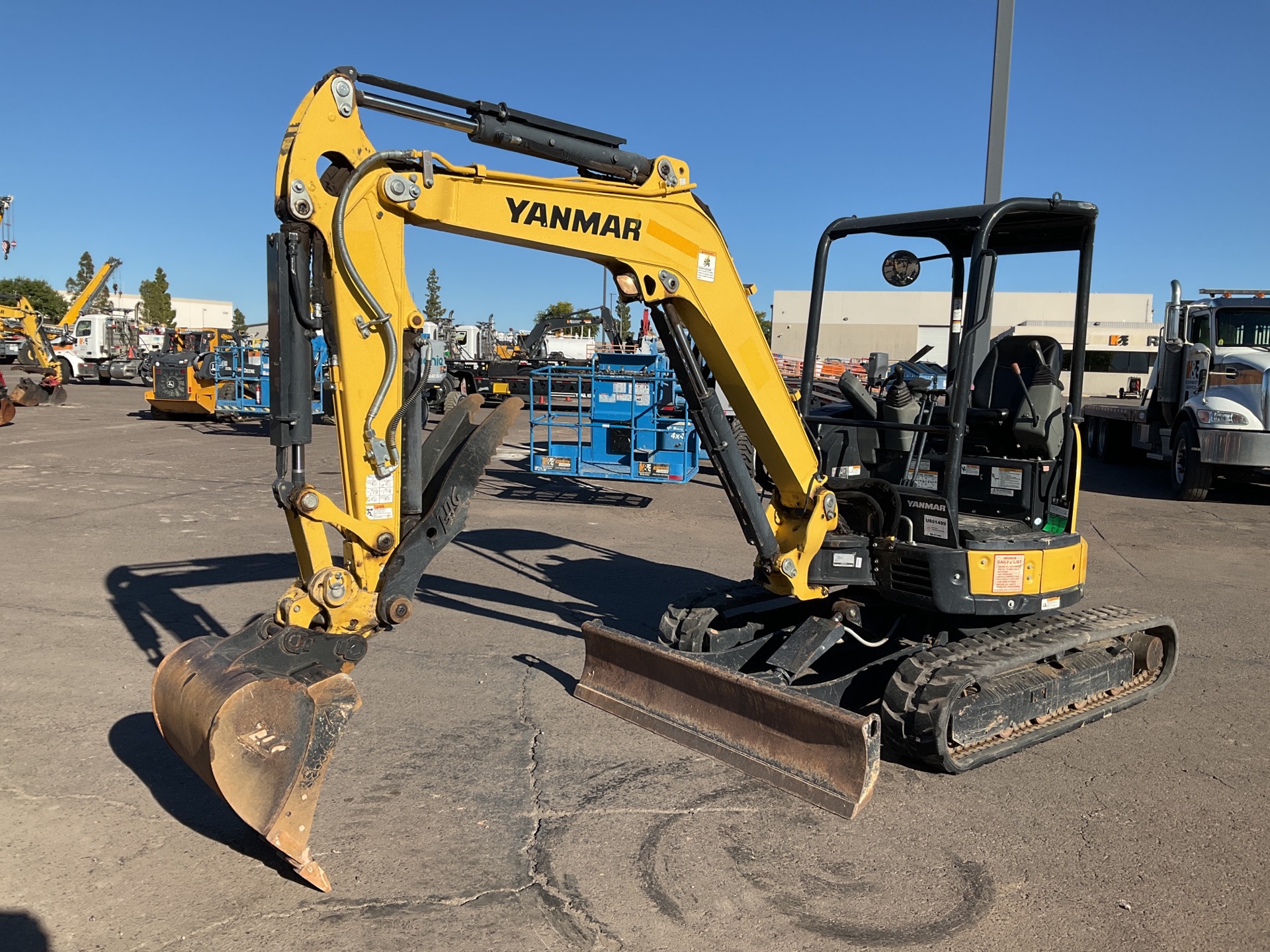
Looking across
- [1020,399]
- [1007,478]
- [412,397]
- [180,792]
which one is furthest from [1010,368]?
[180,792]

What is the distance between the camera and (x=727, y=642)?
611 cm

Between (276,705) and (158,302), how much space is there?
95476 mm

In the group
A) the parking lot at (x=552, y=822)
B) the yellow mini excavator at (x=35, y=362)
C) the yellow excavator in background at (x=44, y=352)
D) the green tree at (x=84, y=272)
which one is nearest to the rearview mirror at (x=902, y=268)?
the parking lot at (x=552, y=822)

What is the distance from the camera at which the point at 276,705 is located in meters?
3.85

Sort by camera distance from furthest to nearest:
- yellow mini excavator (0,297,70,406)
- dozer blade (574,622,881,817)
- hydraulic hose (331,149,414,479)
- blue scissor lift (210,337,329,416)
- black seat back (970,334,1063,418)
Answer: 1. yellow mini excavator (0,297,70,406)
2. blue scissor lift (210,337,329,416)
3. black seat back (970,334,1063,418)
4. dozer blade (574,622,881,817)
5. hydraulic hose (331,149,414,479)

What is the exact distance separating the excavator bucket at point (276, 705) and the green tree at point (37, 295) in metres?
90.1

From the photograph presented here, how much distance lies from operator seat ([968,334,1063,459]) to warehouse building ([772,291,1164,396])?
42668 mm

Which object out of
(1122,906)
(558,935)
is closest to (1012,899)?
(1122,906)

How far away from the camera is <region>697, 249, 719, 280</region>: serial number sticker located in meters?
5.12

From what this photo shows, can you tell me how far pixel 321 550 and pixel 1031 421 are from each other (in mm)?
4339

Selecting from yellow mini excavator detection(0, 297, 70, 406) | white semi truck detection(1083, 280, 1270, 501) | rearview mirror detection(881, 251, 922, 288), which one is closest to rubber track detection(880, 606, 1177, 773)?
rearview mirror detection(881, 251, 922, 288)

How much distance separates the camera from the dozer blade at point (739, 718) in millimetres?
4598

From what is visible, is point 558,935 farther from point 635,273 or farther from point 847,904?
point 635,273

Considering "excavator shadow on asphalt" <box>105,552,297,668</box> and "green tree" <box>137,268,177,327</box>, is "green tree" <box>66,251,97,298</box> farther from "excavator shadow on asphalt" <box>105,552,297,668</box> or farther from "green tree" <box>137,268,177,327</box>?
"excavator shadow on asphalt" <box>105,552,297,668</box>
